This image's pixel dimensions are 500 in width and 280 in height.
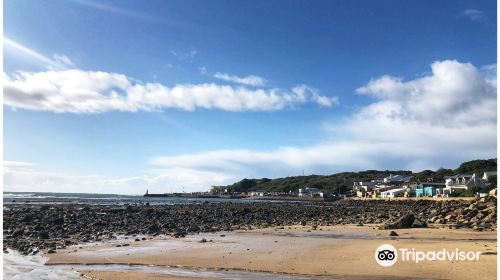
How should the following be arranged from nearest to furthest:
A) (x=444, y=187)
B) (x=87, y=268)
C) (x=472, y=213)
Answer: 1. (x=87, y=268)
2. (x=472, y=213)
3. (x=444, y=187)

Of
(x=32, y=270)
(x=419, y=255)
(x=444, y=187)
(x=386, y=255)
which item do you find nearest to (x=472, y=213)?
(x=419, y=255)

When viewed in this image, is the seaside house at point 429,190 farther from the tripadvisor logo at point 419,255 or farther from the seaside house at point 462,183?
the tripadvisor logo at point 419,255

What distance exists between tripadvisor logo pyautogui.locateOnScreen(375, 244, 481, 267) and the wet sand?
0.34m

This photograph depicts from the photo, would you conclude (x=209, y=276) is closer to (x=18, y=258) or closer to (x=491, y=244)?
(x=18, y=258)

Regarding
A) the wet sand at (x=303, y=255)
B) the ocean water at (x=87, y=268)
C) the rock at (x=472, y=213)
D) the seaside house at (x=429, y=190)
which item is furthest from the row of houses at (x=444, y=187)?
the ocean water at (x=87, y=268)

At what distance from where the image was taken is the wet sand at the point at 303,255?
12727 mm

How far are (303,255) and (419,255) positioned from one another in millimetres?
4111

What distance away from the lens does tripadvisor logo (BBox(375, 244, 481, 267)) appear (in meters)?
14.3

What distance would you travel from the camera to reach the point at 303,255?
54.1ft

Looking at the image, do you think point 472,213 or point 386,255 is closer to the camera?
point 386,255

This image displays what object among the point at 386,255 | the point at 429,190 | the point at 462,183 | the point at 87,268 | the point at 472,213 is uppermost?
the point at 462,183

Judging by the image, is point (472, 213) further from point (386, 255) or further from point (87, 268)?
point (87, 268)

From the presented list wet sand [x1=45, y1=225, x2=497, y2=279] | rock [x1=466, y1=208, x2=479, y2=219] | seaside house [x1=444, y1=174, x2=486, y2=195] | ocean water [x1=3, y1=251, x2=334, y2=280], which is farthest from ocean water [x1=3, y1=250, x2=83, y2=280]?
seaside house [x1=444, y1=174, x2=486, y2=195]

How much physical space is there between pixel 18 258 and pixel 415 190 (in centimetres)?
12327
